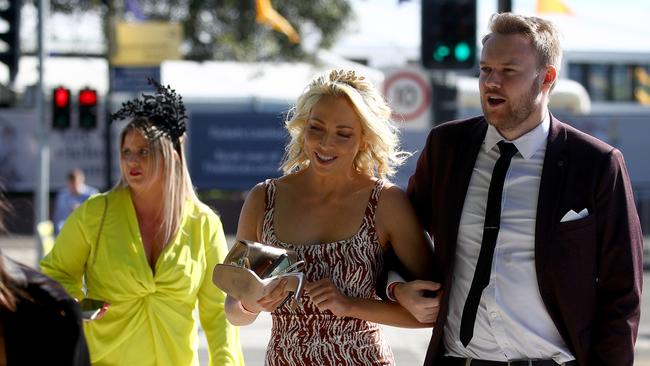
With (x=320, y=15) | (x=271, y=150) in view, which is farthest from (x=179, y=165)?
(x=320, y=15)

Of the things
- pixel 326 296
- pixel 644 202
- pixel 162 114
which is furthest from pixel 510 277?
pixel 644 202

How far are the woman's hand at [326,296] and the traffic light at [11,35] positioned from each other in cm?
1159

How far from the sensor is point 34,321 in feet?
7.52

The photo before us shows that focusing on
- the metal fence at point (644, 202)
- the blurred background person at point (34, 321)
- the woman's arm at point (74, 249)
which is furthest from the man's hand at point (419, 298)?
the metal fence at point (644, 202)

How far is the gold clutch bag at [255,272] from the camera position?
3.51 metres

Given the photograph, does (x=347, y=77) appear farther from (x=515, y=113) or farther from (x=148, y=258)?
(x=148, y=258)

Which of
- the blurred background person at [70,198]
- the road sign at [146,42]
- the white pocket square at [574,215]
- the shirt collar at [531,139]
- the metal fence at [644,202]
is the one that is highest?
the road sign at [146,42]

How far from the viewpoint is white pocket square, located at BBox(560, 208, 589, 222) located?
3.45m

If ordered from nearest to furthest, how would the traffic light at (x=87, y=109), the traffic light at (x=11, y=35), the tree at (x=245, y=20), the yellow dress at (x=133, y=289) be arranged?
the yellow dress at (x=133, y=289)
the traffic light at (x=11, y=35)
the traffic light at (x=87, y=109)
the tree at (x=245, y=20)

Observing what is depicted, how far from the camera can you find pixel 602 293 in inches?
137

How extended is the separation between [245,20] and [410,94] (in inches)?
918

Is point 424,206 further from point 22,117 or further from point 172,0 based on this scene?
point 172,0

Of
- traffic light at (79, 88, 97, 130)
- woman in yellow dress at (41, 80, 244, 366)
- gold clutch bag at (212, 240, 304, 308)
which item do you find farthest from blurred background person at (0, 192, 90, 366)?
traffic light at (79, 88, 97, 130)

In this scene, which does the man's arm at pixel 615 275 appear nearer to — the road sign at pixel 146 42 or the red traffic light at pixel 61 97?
the red traffic light at pixel 61 97
